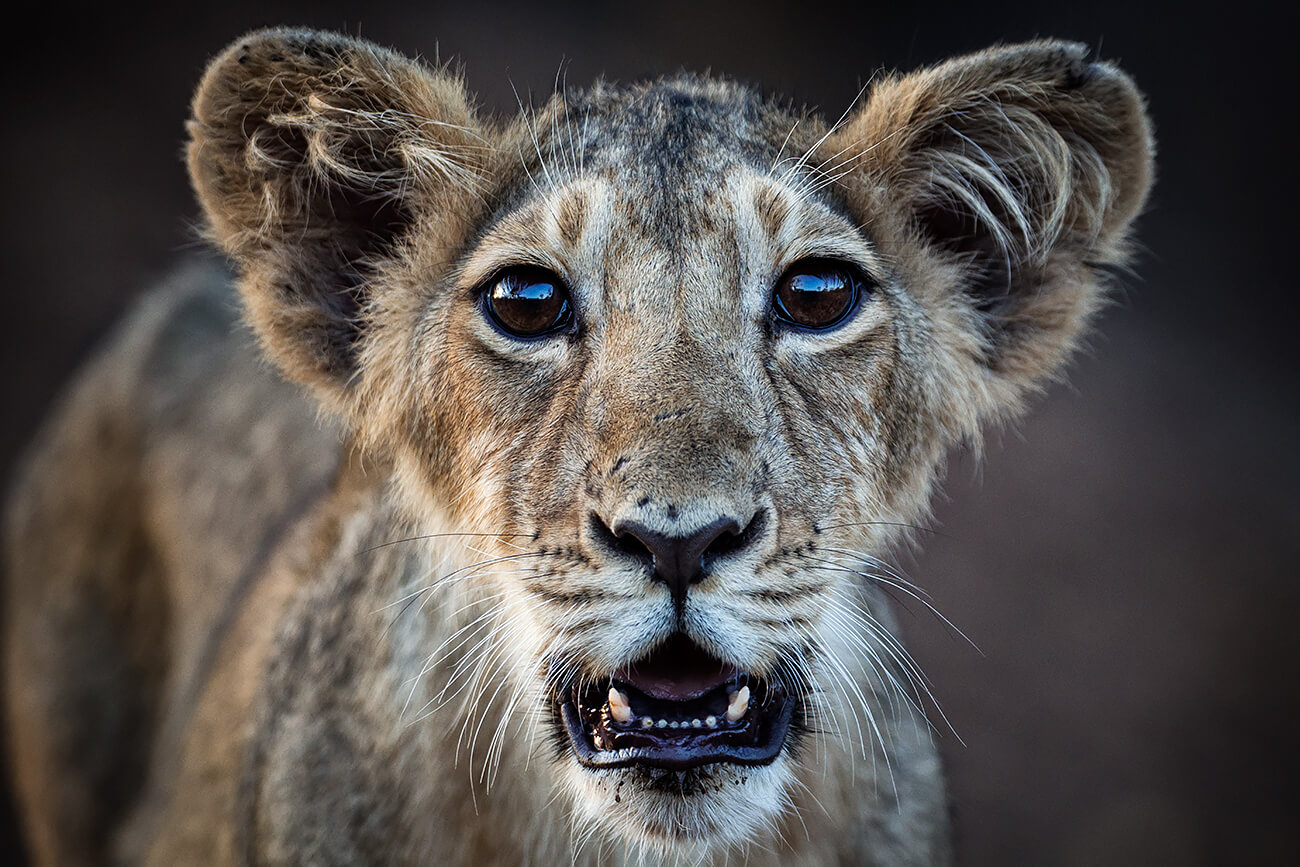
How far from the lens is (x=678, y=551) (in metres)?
1.97

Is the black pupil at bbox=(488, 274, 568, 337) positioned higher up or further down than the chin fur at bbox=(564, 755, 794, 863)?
higher up

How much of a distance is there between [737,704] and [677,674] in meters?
0.13

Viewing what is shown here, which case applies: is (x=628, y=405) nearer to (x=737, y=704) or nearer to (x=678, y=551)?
(x=678, y=551)

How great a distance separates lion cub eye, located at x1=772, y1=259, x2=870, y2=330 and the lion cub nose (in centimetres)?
67

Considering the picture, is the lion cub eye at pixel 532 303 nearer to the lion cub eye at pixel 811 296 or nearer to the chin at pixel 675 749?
the lion cub eye at pixel 811 296

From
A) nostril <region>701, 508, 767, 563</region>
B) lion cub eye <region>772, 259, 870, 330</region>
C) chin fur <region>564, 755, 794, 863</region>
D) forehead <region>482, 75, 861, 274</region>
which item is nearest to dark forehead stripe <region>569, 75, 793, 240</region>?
forehead <region>482, 75, 861, 274</region>

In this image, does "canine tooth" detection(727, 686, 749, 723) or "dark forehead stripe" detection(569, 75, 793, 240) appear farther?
"dark forehead stripe" detection(569, 75, 793, 240)

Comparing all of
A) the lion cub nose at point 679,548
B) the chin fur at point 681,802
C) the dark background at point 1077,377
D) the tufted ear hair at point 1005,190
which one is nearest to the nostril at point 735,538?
the lion cub nose at point 679,548

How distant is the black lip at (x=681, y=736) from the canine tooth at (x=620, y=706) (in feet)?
0.04

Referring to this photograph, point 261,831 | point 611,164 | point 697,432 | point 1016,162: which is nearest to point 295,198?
point 611,164

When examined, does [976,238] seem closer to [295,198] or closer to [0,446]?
[295,198]

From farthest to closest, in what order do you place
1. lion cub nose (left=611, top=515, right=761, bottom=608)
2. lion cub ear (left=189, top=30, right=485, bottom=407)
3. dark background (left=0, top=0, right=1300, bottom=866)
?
1. dark background (left=0, top=0, right=1300, bottom=866)
2. lion cub ear (left=189, top=30, right=485, bottom=407)
3. lion cub nose (left=611, top=515, right=761, bottom=608)

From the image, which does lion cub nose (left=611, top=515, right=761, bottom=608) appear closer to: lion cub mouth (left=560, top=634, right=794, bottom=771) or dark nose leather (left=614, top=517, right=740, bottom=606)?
dark nose leather (left=614, top=517, right=740, bottom=606)

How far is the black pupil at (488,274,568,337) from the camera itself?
2.52m
